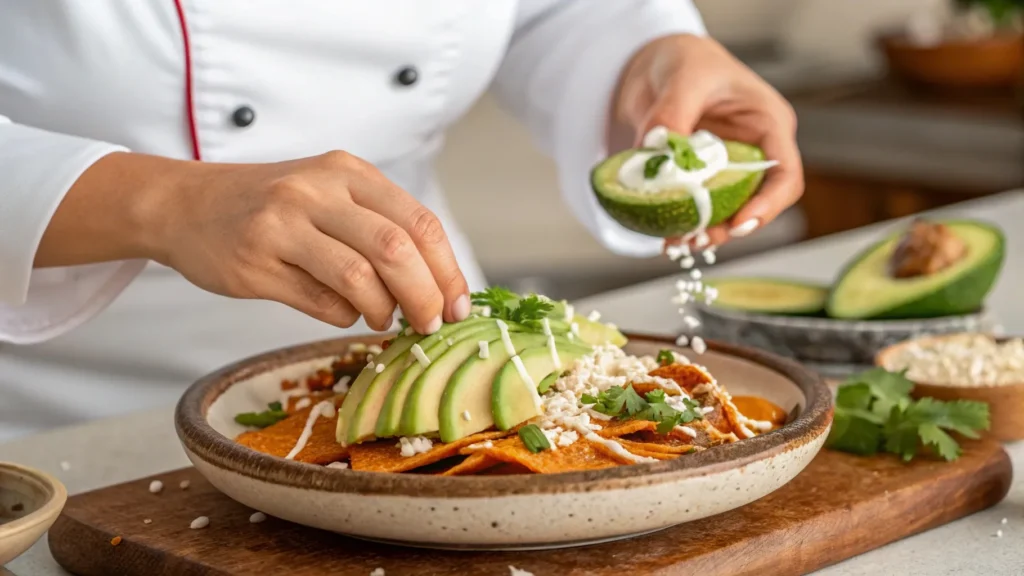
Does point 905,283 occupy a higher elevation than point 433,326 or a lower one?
lower

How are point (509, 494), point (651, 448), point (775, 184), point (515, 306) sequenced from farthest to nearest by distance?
point (775, 184) → point (515, 306) → point (651, 448) → point (509, 494)

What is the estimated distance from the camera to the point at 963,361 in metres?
1.43

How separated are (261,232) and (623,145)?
2.83 ft

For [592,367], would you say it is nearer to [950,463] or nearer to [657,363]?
[657,363]

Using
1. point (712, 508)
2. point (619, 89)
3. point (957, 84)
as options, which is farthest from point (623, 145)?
point (957, 84)

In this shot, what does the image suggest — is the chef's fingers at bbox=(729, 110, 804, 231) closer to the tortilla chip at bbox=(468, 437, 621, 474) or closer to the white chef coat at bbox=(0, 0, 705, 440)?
the white chef coat at bbox=(0, 0, 705, 440)

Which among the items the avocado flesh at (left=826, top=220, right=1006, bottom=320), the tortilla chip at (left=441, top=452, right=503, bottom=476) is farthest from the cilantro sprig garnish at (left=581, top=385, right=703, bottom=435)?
the avocado flesh at (left=826, top=220, right=1006, bottom=320)

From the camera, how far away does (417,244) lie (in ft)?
3.40

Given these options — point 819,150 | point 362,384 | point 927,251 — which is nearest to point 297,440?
point 362,384

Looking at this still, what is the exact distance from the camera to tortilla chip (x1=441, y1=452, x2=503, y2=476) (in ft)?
3.23

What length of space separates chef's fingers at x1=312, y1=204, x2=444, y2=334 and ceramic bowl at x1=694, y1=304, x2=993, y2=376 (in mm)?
712

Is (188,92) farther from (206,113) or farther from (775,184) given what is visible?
(775,184)

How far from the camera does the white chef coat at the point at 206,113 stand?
55.8 inches

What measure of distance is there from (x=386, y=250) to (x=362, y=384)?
5.7 inches
